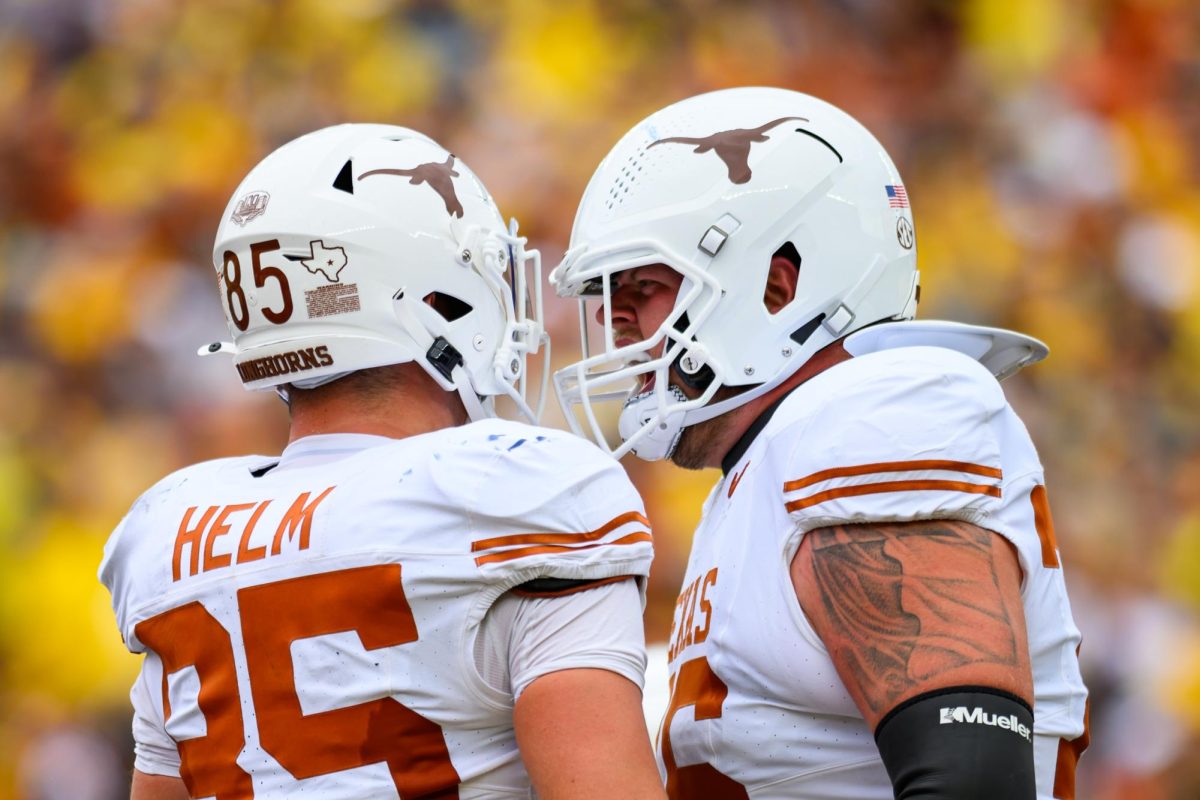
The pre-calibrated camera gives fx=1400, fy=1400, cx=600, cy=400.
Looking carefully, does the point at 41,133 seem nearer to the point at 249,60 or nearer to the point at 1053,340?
the point at 249,60

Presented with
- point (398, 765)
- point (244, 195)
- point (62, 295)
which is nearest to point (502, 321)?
point (244, 195)

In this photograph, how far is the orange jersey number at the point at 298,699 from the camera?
1.42 metres

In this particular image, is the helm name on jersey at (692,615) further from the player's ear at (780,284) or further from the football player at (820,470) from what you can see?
the player's ear at (780,284)

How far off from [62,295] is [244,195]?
10.8ft

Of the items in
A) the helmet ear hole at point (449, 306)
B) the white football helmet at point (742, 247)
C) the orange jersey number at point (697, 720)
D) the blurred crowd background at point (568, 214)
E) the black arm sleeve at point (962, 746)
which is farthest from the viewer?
the blurred crowd background at point (568, 214)

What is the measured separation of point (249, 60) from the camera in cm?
501

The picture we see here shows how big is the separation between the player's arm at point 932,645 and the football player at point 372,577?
0.21 m

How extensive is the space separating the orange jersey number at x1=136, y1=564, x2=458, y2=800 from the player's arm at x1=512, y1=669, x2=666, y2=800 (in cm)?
11

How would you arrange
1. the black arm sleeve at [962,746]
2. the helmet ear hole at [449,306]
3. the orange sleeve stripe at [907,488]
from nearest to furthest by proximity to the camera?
the black arm sleeve at [962,746], the orange sleeve stripe at [907,488], the helmet ear hole at [449,306]

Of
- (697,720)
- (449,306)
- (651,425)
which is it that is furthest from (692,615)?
(449,306)

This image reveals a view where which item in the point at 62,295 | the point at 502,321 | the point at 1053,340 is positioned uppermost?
the point at 502,321

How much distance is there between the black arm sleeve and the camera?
4.33 feet

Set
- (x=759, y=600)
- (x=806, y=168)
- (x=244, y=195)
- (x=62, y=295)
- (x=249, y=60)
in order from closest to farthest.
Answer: (x=759, y=600) < (x=244, y=195) < (x=806, y=168) < (x=62, y=295) < (x=249, y=60)

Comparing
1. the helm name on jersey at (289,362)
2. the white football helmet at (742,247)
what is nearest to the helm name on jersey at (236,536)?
the helm name on jersey at (289,362)
